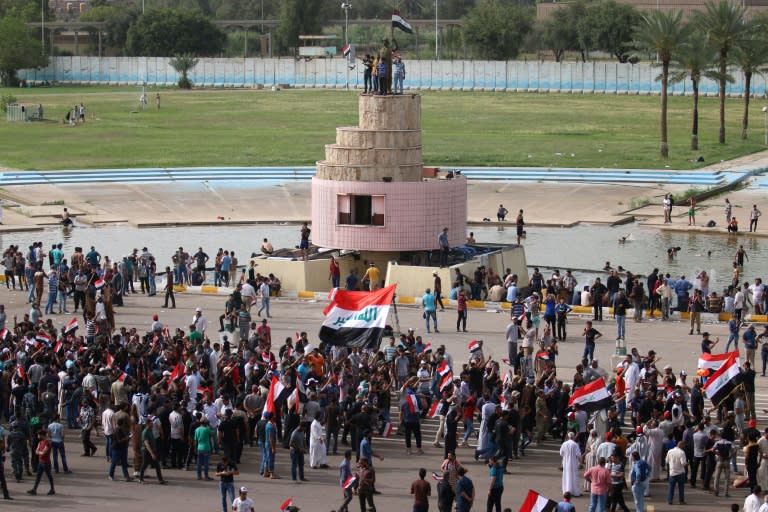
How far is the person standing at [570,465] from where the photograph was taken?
20.1 meters

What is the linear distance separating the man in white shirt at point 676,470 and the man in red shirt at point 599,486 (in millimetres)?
1208

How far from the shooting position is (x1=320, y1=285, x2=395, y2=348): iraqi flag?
984 inches

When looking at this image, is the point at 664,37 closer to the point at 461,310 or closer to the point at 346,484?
the point at 461,310

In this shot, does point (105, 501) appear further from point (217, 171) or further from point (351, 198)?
point (217, 171)

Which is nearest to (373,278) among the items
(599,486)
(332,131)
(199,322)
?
(199,322)

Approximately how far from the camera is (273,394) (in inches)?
874

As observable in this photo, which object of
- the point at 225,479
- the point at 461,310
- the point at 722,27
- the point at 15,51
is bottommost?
the point at 225,479

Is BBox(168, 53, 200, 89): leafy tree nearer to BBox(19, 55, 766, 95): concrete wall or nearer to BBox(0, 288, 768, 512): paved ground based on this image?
BBox(19, 55, 766, 95): concrete wall

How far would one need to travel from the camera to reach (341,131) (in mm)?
38969

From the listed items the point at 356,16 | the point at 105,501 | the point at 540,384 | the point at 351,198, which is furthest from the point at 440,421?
the point at 356,16

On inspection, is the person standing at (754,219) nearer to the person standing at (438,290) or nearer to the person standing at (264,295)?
the person standing at (438,290)

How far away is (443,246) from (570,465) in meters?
18.4

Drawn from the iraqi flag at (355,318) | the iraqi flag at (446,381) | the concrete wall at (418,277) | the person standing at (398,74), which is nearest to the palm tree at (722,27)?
the person standing at (398,74)

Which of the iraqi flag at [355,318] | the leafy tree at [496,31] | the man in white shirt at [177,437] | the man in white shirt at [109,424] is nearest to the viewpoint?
the man in white shirt at [109,424]
